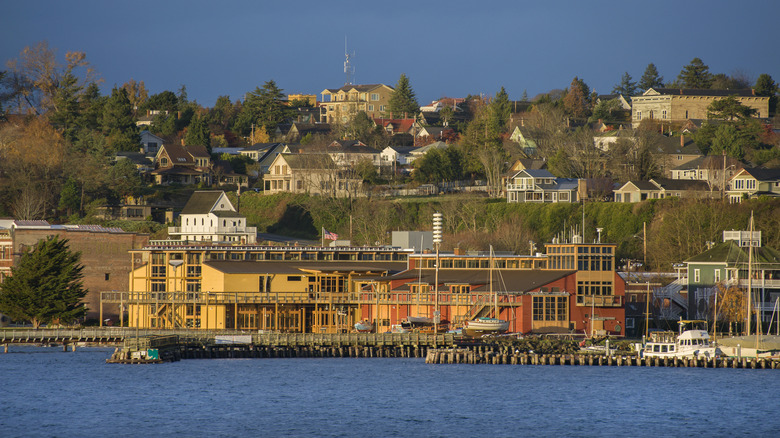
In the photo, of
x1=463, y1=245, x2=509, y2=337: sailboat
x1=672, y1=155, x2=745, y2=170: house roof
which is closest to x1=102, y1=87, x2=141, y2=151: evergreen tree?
x1=672, y1=155, x2=745, y2=170: house roof

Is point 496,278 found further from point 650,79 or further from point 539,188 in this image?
point 650,79

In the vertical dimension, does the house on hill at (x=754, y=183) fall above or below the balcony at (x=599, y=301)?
above

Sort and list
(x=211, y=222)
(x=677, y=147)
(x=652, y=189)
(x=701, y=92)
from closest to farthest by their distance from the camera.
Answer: (x=211, y=222) → (x=652, y=189) → (x=677, y=147) → (x=701, y=92)

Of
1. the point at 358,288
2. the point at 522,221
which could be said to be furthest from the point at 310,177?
the point at 358,288

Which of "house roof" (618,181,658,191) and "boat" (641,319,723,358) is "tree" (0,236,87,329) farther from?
"house roof" (618,181,658,191)

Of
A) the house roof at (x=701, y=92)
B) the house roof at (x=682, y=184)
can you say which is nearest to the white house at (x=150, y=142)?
the house roof at (x=682, y=184)

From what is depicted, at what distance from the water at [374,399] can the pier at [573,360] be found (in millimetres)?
501

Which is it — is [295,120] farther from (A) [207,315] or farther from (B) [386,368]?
(B) [386,368]

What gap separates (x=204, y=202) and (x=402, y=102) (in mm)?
75276

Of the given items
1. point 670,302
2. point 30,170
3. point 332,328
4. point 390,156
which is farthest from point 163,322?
point 390,156

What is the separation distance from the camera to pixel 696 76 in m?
168

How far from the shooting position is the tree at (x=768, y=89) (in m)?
161

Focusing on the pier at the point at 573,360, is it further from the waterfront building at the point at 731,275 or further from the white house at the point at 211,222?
the white house at the point at 211,222

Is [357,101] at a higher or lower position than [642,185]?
higher
